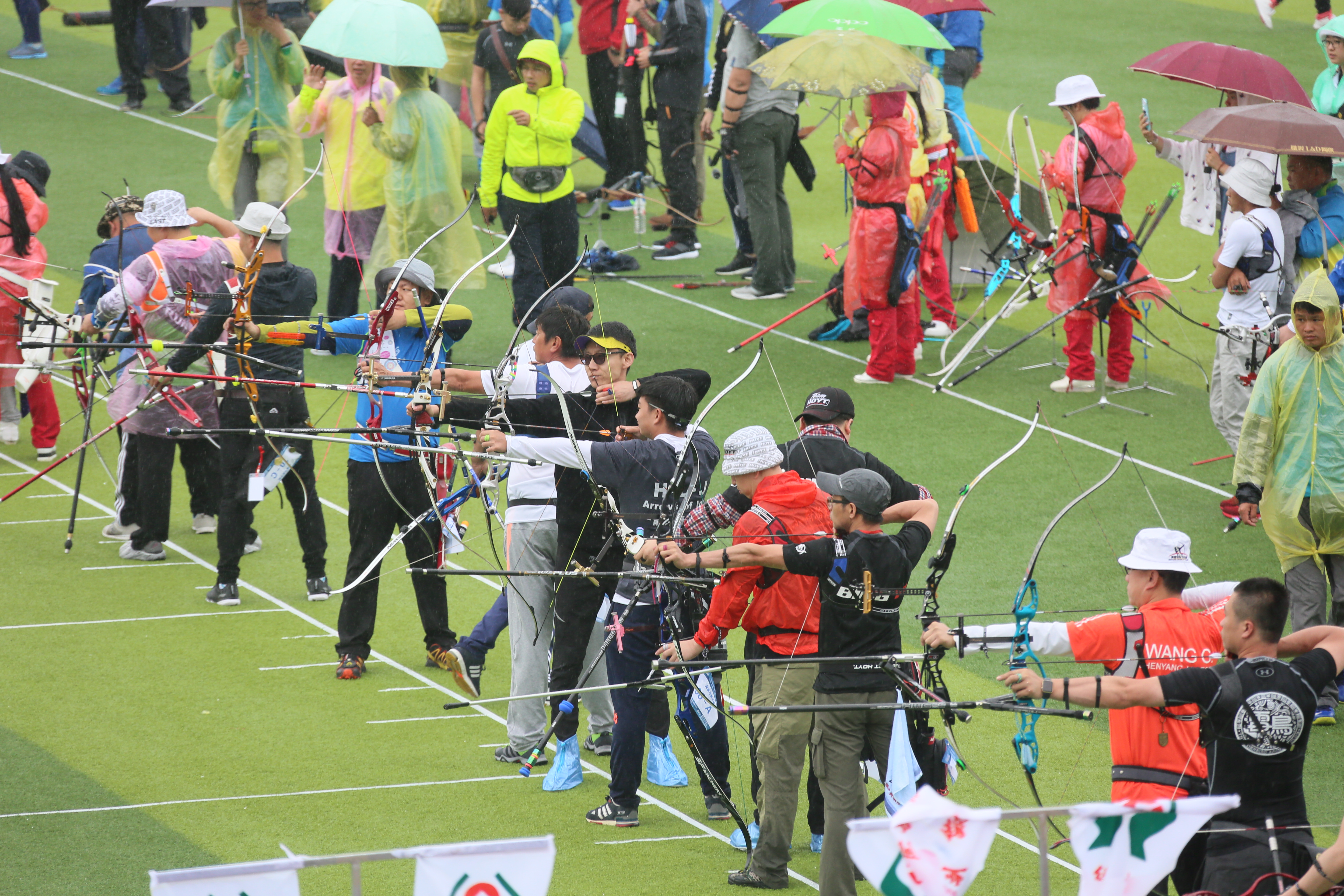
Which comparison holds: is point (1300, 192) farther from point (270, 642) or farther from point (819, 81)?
point (270, 642)

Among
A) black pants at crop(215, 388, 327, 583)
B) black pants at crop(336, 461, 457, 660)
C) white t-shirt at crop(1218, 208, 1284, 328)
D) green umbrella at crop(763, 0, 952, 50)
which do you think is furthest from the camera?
green umbrella at crop(763, 0, 952, 50)

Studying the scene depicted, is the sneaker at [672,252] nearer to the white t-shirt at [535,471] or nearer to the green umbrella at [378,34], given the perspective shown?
the green umbrella at [378,34]

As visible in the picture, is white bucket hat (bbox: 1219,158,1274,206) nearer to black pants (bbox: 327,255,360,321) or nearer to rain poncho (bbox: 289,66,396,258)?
rain poncho (bbox: 289,66,396,258)

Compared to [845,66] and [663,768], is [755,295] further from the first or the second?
[663,768]

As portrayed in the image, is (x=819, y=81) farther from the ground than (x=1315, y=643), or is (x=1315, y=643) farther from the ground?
(x=819, y=81)

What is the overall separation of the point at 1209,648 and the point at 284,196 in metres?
8.15

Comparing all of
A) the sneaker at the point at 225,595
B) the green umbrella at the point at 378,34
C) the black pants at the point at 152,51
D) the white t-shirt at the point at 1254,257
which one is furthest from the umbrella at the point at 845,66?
the black pants at the point at 152,51

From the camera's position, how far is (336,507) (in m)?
8.09

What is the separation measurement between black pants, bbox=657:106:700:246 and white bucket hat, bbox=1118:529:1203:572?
775 centimetres

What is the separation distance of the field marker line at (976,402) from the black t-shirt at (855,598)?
2577 mm

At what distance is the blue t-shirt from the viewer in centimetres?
580

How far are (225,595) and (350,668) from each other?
3.43 ft

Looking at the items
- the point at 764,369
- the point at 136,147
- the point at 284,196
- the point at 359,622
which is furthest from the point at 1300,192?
the point at 136,147

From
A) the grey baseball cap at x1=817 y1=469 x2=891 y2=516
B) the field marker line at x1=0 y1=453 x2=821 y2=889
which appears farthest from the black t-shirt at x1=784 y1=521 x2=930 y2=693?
the field marker line at x1=0 y1=453 x2=821 y2=889
